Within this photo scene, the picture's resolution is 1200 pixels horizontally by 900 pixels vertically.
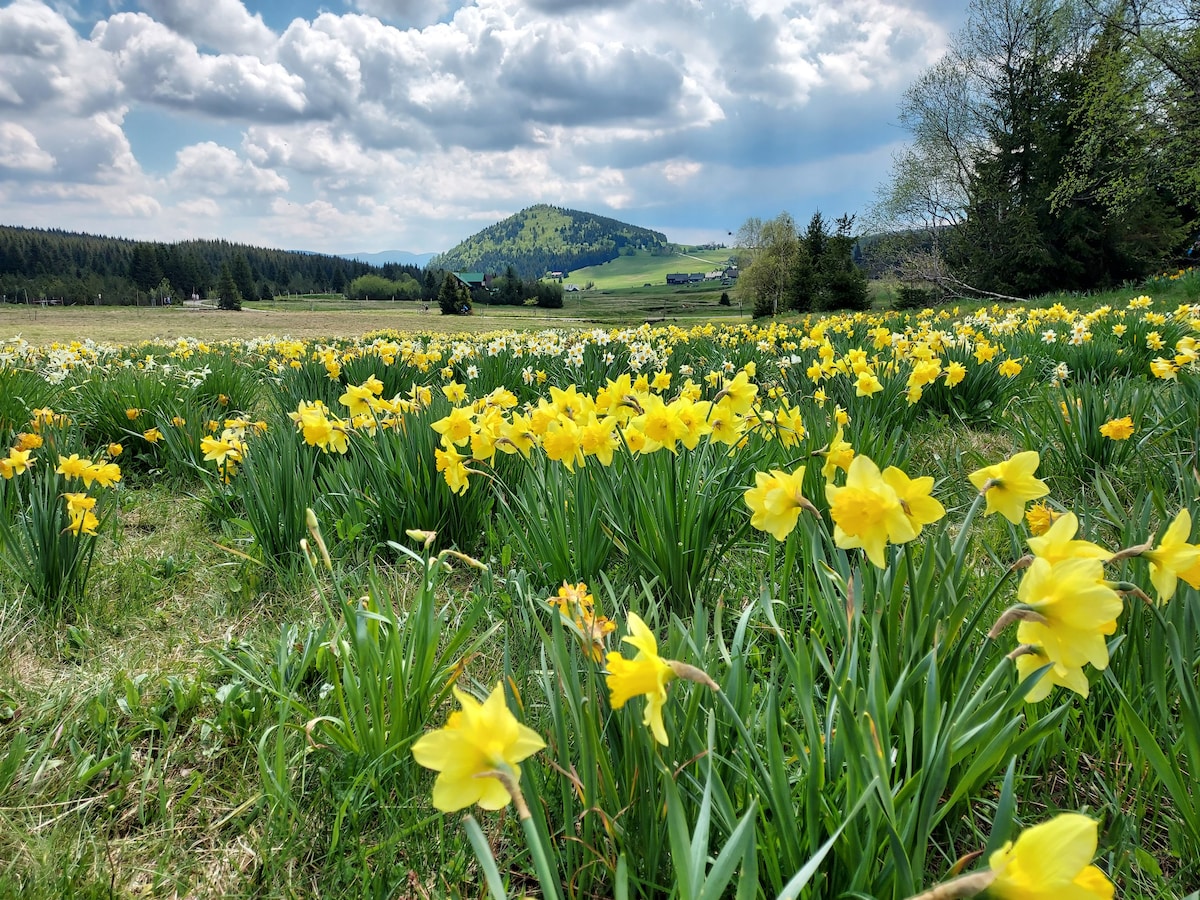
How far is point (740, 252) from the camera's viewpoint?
5969 centimetres

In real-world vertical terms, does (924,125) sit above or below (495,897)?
above

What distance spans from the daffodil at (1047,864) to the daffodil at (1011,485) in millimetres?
728

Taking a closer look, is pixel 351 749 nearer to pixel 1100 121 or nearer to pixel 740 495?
pixel 740 495

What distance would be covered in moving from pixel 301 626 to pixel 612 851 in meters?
1.59

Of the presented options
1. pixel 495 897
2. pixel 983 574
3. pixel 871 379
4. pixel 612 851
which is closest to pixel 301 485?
pixel 612 851

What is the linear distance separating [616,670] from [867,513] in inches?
21.1

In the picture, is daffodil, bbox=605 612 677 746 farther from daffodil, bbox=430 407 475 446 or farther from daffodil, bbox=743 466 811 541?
daffodil, bbox=430 407 475 446

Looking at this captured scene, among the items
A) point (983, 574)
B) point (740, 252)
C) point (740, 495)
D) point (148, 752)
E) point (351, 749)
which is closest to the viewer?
point (351, 749)

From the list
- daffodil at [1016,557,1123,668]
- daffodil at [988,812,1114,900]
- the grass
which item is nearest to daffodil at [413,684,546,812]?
daffodil at [988,812,1114,900]

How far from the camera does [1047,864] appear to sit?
1.99 ft

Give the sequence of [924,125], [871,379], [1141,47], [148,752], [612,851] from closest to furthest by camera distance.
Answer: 1. [612,851]
2. [148,752]
3. [871,379]
4. [1141,47]
5. [924,125]

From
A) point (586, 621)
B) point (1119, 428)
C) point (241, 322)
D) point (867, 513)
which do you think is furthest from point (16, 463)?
point (241, 322)

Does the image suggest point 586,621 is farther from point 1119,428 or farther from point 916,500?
point 1119,428

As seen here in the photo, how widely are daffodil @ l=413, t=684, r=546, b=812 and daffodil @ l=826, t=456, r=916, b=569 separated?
65 cm
